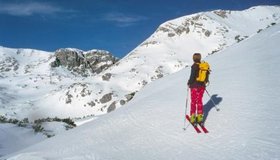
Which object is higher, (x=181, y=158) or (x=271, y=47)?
(x=271, y=47)

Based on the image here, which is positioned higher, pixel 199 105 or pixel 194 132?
pixel 199 105

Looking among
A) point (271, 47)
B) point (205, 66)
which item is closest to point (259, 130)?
point (205, 66)

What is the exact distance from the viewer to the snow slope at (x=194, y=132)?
8820 mm

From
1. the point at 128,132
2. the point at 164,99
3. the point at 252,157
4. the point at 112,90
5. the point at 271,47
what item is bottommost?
the point at 252,157

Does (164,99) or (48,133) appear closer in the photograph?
(164,99)

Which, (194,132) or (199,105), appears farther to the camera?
(199,105)

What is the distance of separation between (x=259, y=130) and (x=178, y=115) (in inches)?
175

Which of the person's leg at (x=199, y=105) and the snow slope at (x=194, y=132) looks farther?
the person's leg at (x=199, y=105)

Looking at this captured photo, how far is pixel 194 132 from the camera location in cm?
1079

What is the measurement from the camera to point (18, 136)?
79.6ft

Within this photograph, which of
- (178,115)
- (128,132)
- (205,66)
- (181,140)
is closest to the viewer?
(181,140)

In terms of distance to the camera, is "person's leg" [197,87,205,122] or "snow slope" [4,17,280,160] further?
"person's leg" [197,87,205,122]

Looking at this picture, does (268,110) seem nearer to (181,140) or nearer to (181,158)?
(181,140)

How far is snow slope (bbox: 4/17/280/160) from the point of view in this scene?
8820 millimetres
